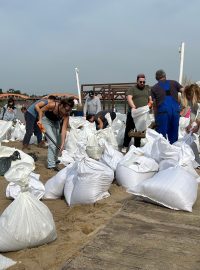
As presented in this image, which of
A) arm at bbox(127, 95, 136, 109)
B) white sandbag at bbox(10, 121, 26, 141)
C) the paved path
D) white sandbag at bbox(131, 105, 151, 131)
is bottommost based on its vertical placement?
white sandbag at bbox(10, 121, 26, 141)

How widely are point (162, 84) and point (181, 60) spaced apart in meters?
3.15

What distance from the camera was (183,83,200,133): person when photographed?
15.8 ft

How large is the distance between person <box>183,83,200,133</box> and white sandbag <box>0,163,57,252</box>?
9.11 ft

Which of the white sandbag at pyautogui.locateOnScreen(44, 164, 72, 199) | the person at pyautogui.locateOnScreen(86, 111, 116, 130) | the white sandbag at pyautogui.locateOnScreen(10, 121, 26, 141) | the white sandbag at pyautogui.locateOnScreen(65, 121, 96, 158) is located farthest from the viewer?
the white sandbag at pyautogui.locateOnScreen(10, 121, 26, 141)

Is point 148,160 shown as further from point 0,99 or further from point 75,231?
point 0,99

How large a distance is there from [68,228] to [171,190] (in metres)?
0.88

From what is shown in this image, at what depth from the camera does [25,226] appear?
258 cm

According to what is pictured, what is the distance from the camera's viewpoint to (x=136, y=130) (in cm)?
600

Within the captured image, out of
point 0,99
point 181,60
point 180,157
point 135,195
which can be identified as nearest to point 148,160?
point 180,157

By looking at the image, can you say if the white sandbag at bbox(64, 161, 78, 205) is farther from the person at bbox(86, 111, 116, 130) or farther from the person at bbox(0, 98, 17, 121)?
the person at bbox(0, 98, 17, 121)

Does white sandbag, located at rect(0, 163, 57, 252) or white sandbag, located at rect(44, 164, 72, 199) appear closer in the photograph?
white sandbag, located at rect(0, 163, 57, 252)

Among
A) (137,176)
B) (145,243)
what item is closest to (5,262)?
(145,243)

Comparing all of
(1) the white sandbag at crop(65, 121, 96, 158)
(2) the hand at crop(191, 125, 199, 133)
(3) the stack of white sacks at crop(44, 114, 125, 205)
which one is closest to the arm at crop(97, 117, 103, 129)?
(1) the white sandbag at crop(65, 121, 96, 158)

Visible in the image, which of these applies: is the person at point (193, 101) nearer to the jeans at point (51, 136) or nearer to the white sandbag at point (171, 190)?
the white sandbag at point (171, 190)
